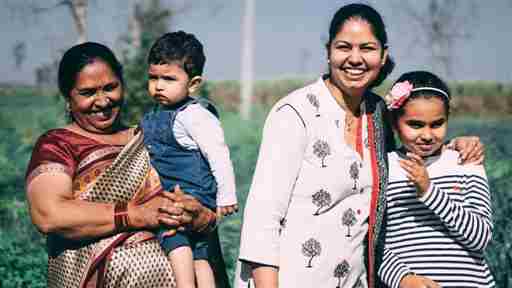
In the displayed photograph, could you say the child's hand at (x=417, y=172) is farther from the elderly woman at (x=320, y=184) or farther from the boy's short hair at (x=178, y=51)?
the boy's short hair at (x=178, y=51)

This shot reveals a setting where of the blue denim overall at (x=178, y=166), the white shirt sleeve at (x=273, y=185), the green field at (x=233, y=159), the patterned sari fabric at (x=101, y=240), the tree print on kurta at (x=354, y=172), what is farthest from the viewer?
the green field at (x=233, y=159)

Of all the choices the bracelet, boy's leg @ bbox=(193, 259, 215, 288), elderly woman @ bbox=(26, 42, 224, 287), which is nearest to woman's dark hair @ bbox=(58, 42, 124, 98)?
elderly woman @ bbox=(26, 42, 224, 287)

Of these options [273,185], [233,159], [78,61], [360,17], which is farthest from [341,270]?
[233,159]

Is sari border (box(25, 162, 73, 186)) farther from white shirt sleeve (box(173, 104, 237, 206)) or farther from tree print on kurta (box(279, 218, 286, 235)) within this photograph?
tree print on kurta (box(279, 218, 286, 235))

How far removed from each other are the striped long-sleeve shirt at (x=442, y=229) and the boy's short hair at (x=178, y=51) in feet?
3.48

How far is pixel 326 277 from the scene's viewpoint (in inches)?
102

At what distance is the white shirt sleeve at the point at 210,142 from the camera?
304cm

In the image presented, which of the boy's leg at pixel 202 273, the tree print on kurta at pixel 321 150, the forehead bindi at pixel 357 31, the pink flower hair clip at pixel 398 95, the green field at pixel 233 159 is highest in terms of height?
the forehead bindi at pixel 357 31

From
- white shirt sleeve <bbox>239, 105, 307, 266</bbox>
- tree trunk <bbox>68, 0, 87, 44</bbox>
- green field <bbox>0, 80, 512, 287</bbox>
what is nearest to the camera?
white shirt sleeve <bbox>239, 105, 307, 266</bbox>

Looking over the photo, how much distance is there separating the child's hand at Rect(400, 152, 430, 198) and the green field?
2183 millimetres

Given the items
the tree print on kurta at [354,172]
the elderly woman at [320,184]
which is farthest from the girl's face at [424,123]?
the tree print on kurta at [354,172]

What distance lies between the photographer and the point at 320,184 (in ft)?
8.38

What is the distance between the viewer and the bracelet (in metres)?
2.70

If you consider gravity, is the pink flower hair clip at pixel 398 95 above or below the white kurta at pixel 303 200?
above
